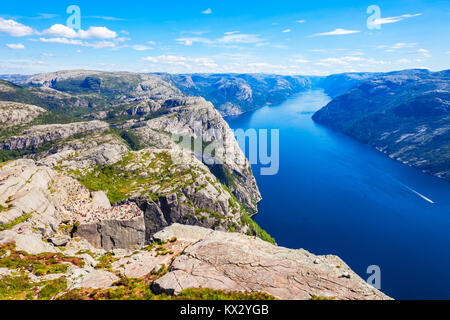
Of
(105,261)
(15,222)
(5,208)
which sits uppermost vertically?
(5,208)

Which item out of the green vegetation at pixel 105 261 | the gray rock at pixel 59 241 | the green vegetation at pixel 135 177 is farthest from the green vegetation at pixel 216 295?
the green vegetation at pixel 135 177

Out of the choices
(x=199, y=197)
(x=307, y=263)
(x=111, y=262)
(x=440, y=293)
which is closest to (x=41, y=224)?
(x=111, y=262)

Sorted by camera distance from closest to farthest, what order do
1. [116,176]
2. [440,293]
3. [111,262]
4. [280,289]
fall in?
[280,289]
[111,262]
[116,176]
[440,293]

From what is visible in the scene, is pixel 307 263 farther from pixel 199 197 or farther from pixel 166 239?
pixel 199 197

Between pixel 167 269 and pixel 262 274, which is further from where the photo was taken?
pixel 167 269

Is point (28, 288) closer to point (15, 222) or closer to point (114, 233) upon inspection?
point (15, 222)

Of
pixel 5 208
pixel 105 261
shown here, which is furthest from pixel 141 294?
pixel 5 208

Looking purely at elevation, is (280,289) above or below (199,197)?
above

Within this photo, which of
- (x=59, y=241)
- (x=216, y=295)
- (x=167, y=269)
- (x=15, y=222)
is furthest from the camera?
(x=15, y=222)

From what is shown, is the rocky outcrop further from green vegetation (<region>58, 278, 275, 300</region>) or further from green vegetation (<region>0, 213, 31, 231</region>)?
green vegetation (<region>58, 278, 275, 300</region>)
